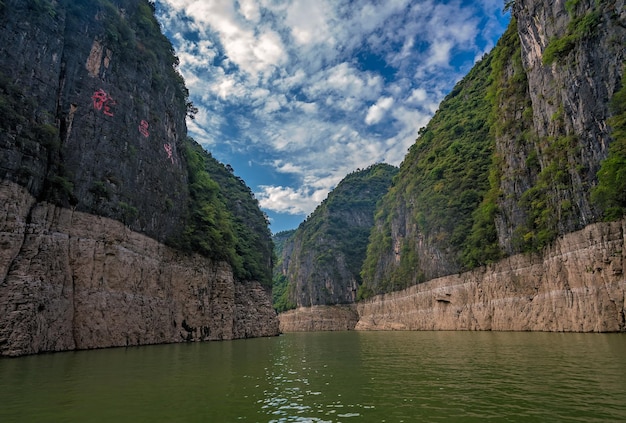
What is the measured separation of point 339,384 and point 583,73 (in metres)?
35.4

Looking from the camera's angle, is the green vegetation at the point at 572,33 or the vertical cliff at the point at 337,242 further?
the vertical cliff at the point at 337,242

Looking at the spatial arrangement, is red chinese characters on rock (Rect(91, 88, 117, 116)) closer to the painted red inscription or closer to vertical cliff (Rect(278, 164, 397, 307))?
the painted red inscription

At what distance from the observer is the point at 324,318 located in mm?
105938

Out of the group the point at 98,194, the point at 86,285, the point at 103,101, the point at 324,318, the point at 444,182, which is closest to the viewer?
the point at 86,285

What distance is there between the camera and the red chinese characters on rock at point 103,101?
30.0 meters

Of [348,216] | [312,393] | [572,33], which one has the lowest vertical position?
[312,393]

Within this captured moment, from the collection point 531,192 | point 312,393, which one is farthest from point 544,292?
point 312,393

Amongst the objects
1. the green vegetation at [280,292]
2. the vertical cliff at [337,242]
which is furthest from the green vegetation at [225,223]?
the vertical cliff at [337,242]

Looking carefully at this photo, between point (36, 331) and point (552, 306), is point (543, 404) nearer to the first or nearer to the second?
point (36, 331)

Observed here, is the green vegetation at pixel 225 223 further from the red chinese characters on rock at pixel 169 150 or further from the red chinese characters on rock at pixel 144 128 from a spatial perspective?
the red chinese characters on rock at pixel 144 128

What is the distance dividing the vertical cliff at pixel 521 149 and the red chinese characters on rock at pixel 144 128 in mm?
38596

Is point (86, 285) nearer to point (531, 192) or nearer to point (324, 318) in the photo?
point (531, 192)

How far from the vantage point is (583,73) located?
108 feet

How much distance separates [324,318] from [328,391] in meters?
98.2
